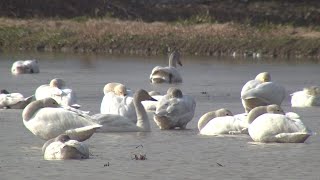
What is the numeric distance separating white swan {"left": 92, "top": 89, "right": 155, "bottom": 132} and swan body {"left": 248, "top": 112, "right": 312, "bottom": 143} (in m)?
1.85

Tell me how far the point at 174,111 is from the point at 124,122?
2.49 ft

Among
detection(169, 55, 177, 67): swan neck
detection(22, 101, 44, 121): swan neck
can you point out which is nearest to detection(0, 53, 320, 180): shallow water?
detection(22, 101, 44, 121): swan neck

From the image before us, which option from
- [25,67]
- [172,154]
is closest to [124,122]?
[172,154]

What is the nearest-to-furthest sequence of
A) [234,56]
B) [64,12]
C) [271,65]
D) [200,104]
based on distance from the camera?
[200,104], [271,65], [234,56], [64,12]

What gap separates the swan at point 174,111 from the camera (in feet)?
51.8

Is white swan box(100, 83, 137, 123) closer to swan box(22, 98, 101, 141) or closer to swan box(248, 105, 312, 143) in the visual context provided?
swan box(22, 98, 101, 141)

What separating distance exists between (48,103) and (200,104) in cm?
578

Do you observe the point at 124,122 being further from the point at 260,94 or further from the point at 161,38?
the point at 161,38

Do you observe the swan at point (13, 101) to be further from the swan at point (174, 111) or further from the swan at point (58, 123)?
the swan at point (58, 123)

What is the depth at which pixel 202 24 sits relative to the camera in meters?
39.3

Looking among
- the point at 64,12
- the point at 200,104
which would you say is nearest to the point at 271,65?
the point at 200,104

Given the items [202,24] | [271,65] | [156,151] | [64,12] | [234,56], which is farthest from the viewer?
[64,12]

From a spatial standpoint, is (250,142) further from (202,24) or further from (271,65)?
(202,24)

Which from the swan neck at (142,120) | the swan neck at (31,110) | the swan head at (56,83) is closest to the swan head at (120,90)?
the swan neck at (142,120)
